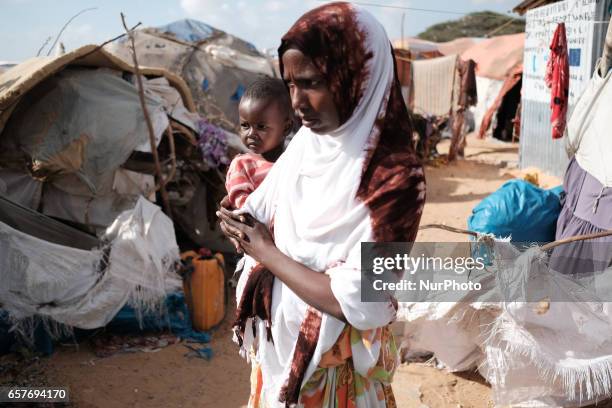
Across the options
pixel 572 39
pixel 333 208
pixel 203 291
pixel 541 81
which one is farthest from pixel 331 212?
pixel 541 81

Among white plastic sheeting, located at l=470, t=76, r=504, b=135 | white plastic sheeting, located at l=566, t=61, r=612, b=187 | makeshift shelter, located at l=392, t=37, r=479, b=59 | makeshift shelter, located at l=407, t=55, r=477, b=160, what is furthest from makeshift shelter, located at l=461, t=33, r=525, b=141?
white plastic sheeting, located at l=566, t=61, r=612, b=187

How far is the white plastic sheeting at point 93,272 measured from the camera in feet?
11.8

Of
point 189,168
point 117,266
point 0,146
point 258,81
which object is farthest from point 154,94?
point 258,81

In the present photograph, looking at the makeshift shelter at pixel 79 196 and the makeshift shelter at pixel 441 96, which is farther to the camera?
the makeshift shelter at pixel 441 96

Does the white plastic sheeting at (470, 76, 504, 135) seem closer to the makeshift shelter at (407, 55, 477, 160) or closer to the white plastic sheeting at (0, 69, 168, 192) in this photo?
the makeshift shelter at (407, 55, 477, 160)

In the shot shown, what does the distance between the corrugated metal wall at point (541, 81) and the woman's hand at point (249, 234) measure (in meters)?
7.47

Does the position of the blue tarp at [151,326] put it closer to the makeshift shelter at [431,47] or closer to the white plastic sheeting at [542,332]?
the white plastic sheeting at [542,332]

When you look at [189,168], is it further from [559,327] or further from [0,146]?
[559,327]

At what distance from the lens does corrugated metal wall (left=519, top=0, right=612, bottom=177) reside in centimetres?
740

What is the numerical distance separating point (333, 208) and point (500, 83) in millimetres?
15308

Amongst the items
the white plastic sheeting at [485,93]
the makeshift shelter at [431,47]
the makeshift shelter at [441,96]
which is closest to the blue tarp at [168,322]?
the makeshift shelter at [441,96]

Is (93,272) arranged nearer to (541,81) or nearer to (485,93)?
(541,81)

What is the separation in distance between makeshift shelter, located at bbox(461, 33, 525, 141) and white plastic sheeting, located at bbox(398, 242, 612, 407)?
11.8 metres

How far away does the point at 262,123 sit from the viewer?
222 cm
